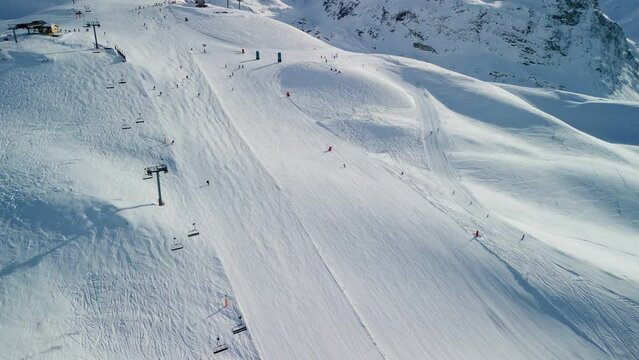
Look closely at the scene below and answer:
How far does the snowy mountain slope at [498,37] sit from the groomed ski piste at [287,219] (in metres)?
29.5

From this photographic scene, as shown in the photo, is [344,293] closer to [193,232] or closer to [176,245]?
[193,232]

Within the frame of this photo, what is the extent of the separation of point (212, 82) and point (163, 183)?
47.4 feet

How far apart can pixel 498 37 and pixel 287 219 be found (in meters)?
60.1

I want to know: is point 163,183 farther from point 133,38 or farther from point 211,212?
point 133,38

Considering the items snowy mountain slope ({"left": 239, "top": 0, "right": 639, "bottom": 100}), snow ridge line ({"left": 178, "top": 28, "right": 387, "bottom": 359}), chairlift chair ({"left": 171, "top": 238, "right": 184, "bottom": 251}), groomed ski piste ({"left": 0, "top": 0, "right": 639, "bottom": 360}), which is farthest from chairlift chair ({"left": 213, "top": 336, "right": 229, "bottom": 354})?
snowy mountain slope ({"left": 239, "top": 0, "right": 639, "bottom": 100})

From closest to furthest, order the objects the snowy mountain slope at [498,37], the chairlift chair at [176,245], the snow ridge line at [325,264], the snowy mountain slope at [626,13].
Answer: the snow ridge line at [325,264] → the chairlift chair at [176,245] → the snowy mountain slope at [498,37] → the snowy mountain slope at [626,13]

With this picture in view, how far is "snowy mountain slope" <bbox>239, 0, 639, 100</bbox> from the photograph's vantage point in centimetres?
6412

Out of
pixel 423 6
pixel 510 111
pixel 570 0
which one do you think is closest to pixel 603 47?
pixel 570 0

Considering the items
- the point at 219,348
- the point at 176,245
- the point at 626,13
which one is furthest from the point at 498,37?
the point at 626,13

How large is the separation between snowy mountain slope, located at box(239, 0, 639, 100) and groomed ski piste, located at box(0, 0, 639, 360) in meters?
29.5

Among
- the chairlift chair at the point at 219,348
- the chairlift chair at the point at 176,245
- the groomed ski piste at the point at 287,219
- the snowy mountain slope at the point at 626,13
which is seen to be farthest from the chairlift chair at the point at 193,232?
the snowy mountain slope at the point at 626,13

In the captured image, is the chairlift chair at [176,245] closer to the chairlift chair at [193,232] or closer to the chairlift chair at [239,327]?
the chairlift chair at [193,232]

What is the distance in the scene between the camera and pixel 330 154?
2773 cm

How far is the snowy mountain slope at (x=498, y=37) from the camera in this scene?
6412 cm
